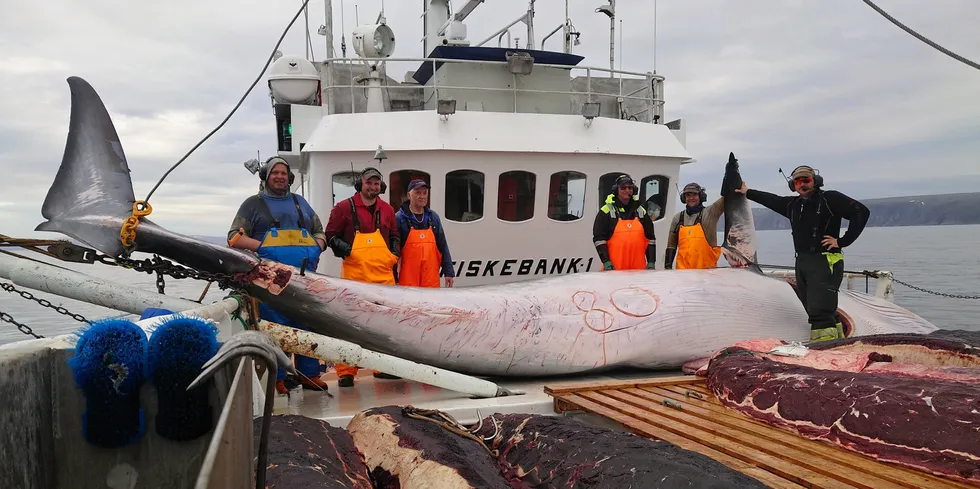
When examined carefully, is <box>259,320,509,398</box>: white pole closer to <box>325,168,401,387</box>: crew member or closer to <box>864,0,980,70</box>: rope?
<box>325,168,401,387</box>: crew member

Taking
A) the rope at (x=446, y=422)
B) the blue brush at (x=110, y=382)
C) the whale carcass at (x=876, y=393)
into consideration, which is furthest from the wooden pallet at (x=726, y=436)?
the blue brush at (x=110, y=382)

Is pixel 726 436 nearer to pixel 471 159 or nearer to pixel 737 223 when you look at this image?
pixel 737 223

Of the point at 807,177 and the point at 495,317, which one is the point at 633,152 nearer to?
the point at 807,177

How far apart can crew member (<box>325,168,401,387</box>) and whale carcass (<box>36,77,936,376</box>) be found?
854 mm

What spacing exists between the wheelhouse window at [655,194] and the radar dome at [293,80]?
5.24m

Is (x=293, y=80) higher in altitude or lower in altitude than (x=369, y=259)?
higher

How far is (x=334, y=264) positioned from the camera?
32.6 ft

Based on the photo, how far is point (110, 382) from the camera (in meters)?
1.67

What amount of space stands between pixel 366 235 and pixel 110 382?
5237 millimetres

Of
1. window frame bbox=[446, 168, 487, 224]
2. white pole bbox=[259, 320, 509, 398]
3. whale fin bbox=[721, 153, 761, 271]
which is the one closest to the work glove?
white pole bbox=[259, 320, 509, 398]

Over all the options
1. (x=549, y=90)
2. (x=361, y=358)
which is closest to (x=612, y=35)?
(x=549, y=90)

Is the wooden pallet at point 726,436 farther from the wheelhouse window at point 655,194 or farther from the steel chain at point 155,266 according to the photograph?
the wheelhouse window at point 655,194

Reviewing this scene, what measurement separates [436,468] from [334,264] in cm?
690

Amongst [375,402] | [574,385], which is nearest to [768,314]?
[574,385]
